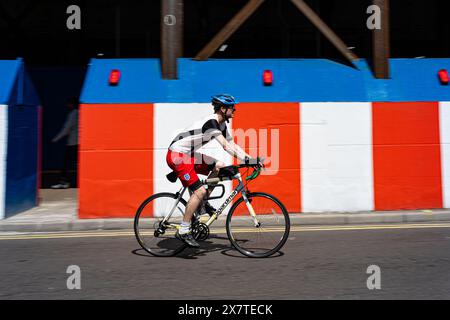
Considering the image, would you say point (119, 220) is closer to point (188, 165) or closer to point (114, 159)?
point (114, 159)

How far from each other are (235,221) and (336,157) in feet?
11.0

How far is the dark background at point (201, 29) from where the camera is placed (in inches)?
590

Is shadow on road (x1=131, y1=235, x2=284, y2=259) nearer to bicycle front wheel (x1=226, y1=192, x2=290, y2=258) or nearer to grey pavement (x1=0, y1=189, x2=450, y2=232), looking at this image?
bicycle front wheel (x1=226, y1=192, x2=290, y2=258)

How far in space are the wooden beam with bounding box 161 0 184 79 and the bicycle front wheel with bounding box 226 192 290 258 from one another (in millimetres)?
3773

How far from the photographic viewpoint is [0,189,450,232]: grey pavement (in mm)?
7203

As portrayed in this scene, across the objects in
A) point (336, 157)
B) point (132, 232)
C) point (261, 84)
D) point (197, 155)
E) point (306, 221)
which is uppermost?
point (261, 84)

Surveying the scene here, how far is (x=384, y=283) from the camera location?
173 inches

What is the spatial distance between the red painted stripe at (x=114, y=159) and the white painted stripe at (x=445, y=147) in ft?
16.1

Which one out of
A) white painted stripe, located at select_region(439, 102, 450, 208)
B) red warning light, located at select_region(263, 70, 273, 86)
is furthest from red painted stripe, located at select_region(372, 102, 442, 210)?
red warning light, located at select_region(263, 70, 273, 86)

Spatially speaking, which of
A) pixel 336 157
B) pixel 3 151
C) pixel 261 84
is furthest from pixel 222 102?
pixel 3 151

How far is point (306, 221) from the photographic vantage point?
752 cm

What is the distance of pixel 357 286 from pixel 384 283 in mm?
279

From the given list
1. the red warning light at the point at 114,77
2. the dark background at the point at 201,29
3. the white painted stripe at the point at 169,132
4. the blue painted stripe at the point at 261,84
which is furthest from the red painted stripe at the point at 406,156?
the dark background at the point at 201,29

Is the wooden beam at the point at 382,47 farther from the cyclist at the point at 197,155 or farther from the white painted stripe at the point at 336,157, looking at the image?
the cyclist at the point at 197,155
